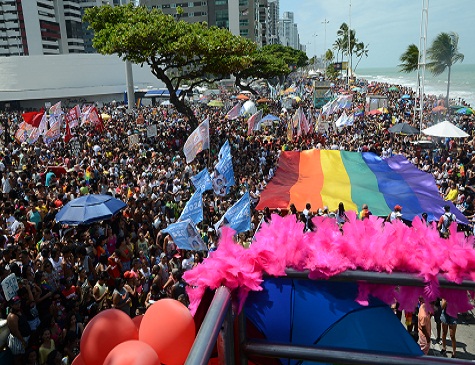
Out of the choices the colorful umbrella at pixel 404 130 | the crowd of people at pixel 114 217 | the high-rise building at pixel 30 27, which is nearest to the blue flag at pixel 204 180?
the crowd of people at pixel 114 217

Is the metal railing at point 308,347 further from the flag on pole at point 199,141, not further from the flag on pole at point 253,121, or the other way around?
the flag on pole at point 253,121

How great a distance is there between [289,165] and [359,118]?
16.5 m

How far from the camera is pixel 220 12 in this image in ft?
289

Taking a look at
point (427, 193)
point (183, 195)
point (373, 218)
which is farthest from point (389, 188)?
point (373, 218)

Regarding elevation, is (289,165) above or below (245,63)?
below

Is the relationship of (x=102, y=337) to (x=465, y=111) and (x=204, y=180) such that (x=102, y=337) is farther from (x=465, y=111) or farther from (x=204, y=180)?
(x=465, y=111)

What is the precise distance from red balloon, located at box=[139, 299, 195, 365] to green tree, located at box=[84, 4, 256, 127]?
20936 mm

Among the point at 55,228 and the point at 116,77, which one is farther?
the point at 116,77

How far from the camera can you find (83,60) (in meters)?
60.8

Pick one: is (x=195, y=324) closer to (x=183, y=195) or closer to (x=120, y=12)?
(x=183, y=195)

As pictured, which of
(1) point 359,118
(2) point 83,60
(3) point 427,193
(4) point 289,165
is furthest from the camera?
(2) point 83,60

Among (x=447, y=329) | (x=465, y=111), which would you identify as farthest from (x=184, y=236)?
(x=465, y=111)

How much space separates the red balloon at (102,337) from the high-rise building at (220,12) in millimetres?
90376

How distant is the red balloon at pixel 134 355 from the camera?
1.86 meters
